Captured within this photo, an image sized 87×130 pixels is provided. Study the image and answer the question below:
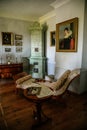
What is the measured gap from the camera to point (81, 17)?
10.9 feet

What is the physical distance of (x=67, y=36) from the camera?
3.81 metres

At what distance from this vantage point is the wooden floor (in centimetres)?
207

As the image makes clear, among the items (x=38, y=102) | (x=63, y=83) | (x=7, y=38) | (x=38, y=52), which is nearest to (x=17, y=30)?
(x=7, y=38)

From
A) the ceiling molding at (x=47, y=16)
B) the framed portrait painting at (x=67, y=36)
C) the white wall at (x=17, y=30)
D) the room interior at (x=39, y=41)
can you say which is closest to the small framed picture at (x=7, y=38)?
the room interior at (x=39, y=41)

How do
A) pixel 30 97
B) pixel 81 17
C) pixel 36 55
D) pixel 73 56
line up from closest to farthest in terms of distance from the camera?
1. pixel 30 97
2. pixel 81 17
3. pixel 73 56
4. pixel 36 55

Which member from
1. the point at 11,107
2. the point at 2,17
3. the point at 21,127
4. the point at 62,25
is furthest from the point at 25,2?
the point at 21,127

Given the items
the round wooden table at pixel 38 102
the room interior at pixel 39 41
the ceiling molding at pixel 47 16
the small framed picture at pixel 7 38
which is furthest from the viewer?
the small framed picture at pixel 7 38

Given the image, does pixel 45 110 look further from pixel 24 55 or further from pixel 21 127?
pixel 24 55

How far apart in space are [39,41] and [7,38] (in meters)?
1.55

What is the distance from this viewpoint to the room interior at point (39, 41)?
3.54 meters

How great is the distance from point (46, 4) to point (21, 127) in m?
3.93

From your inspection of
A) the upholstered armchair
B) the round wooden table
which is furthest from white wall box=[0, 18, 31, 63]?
the round wooden table

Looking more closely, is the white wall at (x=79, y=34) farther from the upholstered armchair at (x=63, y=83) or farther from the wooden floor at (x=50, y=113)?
the wooden floor at (x=50, y=113)

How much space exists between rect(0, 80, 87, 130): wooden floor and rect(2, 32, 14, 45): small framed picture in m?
3.07
